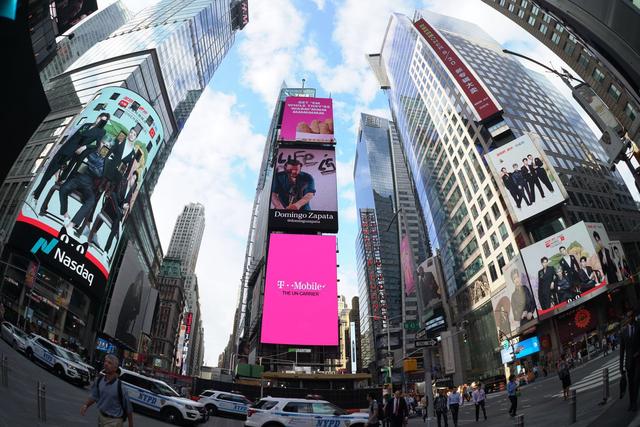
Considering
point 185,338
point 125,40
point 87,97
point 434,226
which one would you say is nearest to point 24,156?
point 87,97

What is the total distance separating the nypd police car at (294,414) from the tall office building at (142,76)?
125ft

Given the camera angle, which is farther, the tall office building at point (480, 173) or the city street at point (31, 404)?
the tall office building at point (480, 173)

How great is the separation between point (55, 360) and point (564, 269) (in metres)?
58.7

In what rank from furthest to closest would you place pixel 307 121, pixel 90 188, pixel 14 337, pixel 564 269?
pixel 307 121 < pixel 564 269 < pixel 90 188 < pixel 14 337

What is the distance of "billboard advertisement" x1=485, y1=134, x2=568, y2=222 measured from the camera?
58500mm

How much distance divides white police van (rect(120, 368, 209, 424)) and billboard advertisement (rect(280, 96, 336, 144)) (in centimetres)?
6189

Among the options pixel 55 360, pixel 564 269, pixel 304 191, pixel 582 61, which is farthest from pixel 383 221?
pixel 55 360

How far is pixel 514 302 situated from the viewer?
60531 mm

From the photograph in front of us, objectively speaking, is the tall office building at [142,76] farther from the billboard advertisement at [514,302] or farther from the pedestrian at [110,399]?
the billboard advertisement at [514,302]

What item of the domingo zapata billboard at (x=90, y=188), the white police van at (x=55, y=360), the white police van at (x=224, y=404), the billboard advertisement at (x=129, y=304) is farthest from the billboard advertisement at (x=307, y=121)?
the white police van at (x=55, y=360)

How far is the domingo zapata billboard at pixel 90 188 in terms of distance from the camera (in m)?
42.9

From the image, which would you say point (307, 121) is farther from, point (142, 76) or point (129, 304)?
point (129, 304)

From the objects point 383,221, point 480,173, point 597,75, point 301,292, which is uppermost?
point 383,221

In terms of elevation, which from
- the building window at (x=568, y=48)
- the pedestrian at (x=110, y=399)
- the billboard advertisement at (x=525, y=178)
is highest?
the building window at (x=568, y=48)
